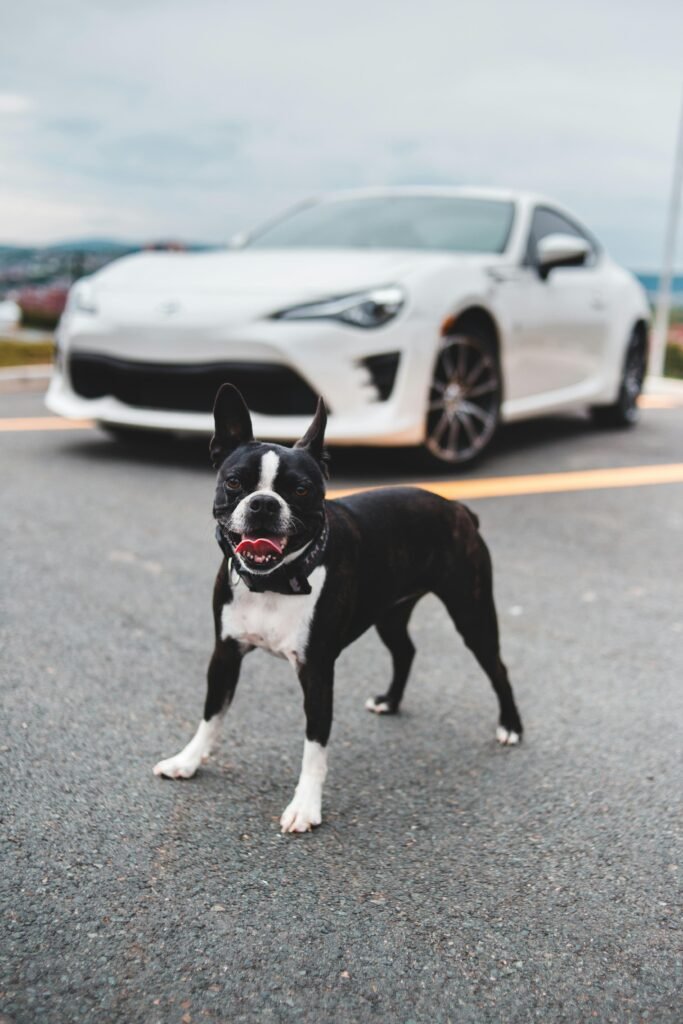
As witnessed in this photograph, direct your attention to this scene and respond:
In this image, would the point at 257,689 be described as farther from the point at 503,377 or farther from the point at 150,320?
the point at 503,377

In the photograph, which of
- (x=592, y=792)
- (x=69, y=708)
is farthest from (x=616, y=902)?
(x=69, y=708)

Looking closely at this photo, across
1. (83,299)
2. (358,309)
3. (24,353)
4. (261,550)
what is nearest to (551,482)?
(358,309)

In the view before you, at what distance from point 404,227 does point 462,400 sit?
137 cm

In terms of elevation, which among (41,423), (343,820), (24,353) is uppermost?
(343,820)

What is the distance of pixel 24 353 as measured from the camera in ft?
43.8

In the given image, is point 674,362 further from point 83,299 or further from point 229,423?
point 229,423

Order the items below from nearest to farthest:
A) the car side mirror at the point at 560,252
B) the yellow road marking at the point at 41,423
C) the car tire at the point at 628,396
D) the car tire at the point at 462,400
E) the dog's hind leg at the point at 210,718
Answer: the dog's hind leg at the point at 210,718 → the car tire at the point at 462,400 → the car side mirror at the point at 560,252 → the yellow road marking at the point at 41,423 → the car tire at the point at 628,396

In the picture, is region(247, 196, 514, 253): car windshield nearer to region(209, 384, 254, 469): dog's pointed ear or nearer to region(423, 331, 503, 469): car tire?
region(423, 331, 503, 469): car tire

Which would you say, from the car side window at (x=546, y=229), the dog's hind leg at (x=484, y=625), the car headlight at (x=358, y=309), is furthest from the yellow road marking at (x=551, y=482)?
the dog's hind leg at (x=484, y=625)

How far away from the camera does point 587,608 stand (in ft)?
13.6

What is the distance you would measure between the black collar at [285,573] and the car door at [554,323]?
15.2ft

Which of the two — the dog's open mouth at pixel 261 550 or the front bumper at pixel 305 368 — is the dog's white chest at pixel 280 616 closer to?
the dog's open mouth at pixel 261 550

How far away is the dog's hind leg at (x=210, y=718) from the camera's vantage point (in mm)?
2553

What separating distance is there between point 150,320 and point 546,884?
172 inches
